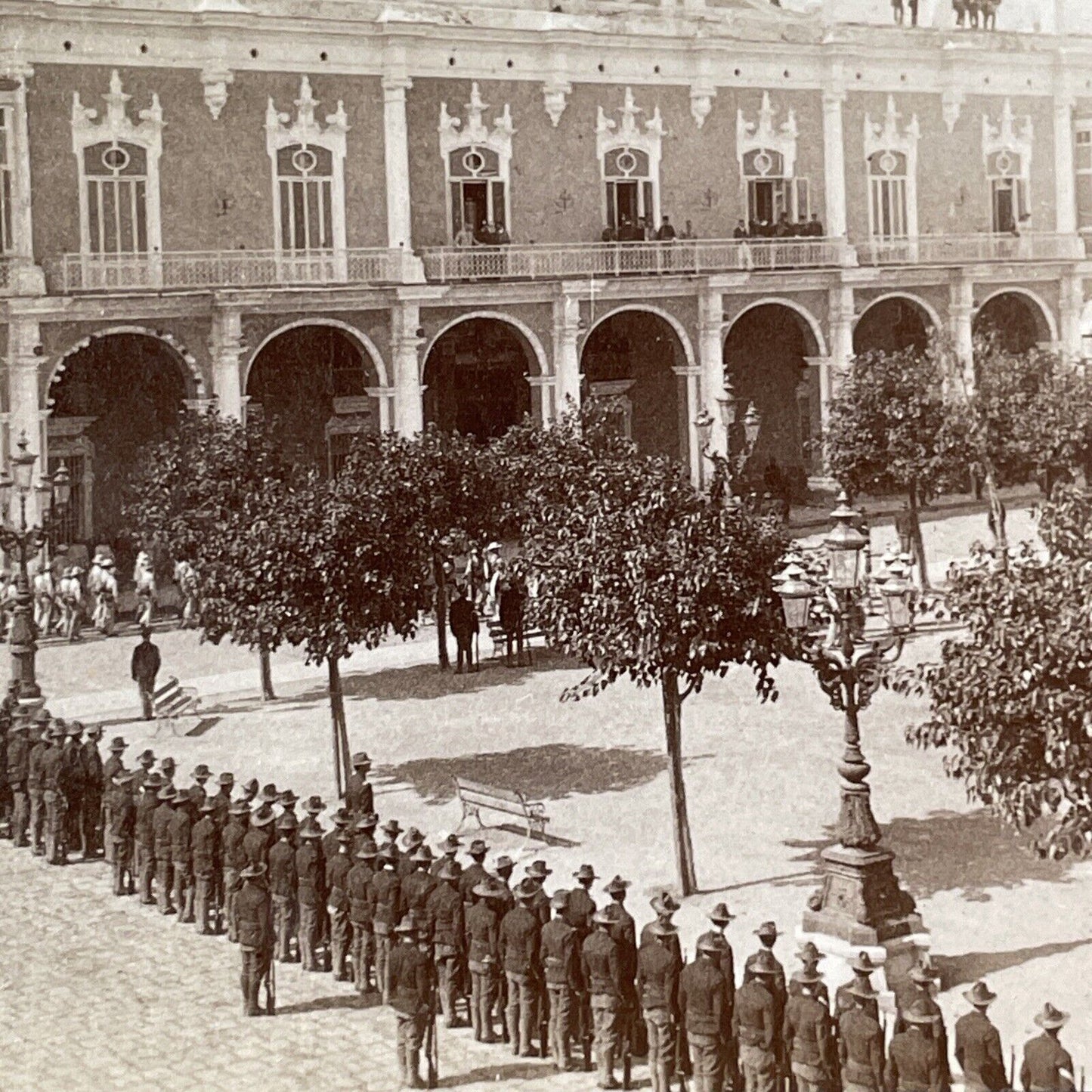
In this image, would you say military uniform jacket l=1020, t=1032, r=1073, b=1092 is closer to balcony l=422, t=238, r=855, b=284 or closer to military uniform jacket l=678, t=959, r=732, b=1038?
military uniform jacket l=678, t=959, r=732, b=1038

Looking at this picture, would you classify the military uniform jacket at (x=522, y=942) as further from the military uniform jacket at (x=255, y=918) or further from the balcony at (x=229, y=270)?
the balcony at (x=229, y=270)

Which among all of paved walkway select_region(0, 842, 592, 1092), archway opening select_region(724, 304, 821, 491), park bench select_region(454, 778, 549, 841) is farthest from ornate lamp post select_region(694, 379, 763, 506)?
archway opening select_region(724, 304, 821, 491)

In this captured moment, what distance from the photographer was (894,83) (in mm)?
40875

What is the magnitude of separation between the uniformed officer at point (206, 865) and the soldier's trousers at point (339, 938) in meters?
1.43

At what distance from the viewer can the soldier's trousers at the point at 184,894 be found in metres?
14.8

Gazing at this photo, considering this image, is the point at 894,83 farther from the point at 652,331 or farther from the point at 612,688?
the point at 612,688

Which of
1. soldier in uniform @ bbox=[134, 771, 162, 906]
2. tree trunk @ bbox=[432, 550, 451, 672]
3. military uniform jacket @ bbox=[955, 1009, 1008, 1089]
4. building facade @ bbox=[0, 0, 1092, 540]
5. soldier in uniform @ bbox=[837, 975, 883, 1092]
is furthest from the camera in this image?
building facade @ bbox=[0, 0, 1092, 540]

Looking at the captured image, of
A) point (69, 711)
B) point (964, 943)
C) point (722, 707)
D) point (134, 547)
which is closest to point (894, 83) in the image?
point (134, 547)

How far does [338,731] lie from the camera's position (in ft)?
62.2

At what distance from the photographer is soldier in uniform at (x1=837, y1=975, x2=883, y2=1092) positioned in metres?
10.0

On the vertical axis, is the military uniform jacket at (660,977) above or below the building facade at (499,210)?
below

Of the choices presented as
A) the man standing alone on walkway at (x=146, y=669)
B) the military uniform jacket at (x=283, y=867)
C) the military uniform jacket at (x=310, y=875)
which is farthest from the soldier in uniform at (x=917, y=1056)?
the man standing alone on walkway at (x=146, y=669)

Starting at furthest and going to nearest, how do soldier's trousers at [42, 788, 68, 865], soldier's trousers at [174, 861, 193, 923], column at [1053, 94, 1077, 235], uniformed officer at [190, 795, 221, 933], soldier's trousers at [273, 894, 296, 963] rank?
column at [1053, 94, 1077, 235] < soldier's trousers at [42, 788, 68, 865] < soldier's trousers at [174, 861, 193, 923] < uniformed officer at [190, 795, 221, 933] < soldier's trousers at [273, 894, 296, 963]

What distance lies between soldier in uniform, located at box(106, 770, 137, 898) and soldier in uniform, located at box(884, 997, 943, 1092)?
7919 mm
